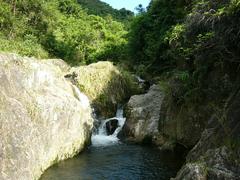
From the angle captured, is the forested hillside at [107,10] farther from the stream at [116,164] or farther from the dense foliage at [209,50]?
the stream at [116,164]

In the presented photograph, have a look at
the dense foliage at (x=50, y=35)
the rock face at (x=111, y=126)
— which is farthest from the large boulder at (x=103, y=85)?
the dense foliage at (x=50, y=35)

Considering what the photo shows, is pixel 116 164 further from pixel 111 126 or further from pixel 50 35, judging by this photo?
pixel 50 35

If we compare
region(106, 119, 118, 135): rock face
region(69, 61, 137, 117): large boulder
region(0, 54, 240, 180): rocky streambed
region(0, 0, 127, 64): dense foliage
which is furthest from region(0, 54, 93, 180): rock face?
region(0, 0, 127, 64): dense foliage

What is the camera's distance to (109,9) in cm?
10781

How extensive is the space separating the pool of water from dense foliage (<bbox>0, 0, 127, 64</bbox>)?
25.4m

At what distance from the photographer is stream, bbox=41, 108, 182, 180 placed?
18906 mm

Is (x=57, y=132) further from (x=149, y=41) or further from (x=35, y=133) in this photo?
(x=149, y=41)

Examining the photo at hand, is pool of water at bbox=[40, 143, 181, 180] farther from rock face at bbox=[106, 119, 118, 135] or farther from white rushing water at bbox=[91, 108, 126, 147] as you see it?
rock face at bbox=[106, 119, 118, 135]

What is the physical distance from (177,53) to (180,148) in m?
5.59

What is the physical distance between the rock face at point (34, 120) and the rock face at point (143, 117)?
11.2ft

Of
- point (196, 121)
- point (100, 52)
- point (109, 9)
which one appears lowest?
point (196, 121)

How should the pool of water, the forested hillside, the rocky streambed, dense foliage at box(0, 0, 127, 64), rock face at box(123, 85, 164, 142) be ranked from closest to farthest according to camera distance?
1. the rocky streambed
2. the pool of water
3. rock face at box(123, 85, 164, 142)
4. dense foliage at box(0, 0, 127, 64)
5. the forested hillside

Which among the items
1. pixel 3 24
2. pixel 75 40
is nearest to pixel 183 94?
pixel 3 24

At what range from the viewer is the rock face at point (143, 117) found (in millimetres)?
26078
